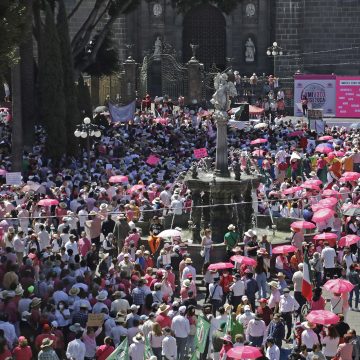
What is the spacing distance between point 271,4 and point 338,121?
12.1 metres

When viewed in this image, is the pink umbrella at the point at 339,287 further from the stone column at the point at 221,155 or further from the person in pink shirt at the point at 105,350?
the stone column at the point at 221,155

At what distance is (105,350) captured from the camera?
17.6m

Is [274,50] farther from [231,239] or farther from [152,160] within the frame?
[231,239]

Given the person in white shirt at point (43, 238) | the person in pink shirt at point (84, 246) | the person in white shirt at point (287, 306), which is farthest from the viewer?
the person in white shirt at point (43, 238)

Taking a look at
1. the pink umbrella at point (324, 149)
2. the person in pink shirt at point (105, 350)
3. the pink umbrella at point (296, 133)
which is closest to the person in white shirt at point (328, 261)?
the person in pink shirt at point (105, 350)

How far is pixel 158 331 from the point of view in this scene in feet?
61.4

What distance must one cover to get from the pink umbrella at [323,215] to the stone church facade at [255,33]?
3403cm

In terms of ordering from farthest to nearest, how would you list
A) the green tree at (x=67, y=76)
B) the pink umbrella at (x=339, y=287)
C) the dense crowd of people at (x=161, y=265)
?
the green tree at (x=67, y=76)
the pink umbrella at (x=339, y=287)
the dense crowd of people at (x=161, y=265)

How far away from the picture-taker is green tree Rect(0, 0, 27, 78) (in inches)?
954

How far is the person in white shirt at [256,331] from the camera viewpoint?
62.6ft

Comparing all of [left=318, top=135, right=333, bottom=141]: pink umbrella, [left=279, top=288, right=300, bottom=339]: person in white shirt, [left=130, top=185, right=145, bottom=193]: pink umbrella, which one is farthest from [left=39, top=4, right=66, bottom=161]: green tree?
[left=279, top=288, right=300, bottom=339]: person in white shirt

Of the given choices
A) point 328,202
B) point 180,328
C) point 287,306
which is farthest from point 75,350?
point 328,202

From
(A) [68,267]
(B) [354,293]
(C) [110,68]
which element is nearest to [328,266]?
(B) [354,293]

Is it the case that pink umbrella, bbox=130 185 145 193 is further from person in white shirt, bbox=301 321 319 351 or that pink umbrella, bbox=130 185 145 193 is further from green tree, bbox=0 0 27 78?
person in white shirt, bbox=301 321 319 351
